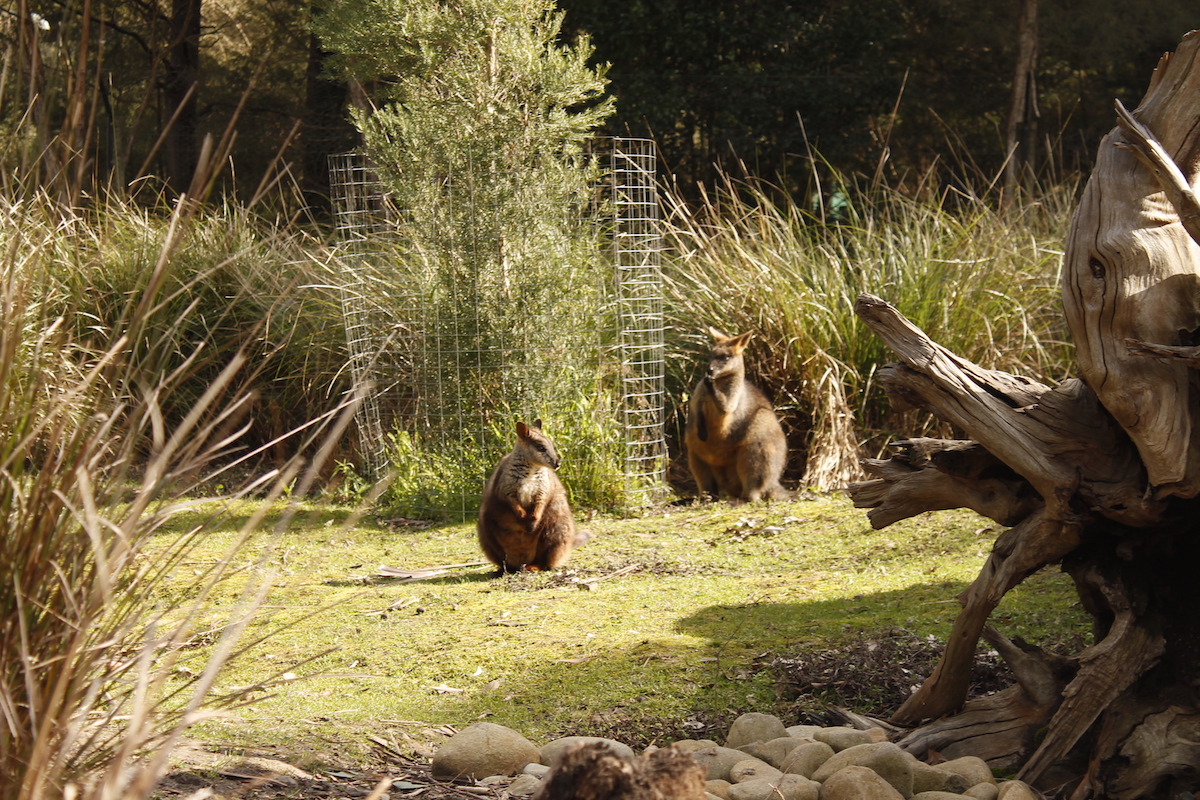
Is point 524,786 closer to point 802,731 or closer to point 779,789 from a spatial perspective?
point 779,789

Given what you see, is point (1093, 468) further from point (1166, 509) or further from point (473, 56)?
point (473, 56)

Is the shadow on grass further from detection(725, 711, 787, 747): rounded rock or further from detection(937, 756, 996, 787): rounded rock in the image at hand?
detection(937, 756, 996, 787): rounded rock

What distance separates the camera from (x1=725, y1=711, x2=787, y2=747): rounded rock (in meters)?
3.50

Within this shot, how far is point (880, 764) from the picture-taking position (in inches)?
120

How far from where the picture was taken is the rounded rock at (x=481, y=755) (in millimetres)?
3287

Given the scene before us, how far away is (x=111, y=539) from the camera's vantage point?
2158 mm

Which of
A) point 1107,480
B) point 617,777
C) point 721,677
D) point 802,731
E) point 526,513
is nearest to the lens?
point 617,777

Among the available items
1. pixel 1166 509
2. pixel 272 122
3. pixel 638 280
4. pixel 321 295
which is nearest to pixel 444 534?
pixel 638 280

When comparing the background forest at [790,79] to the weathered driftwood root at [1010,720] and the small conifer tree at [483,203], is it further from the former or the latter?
the weathered driftwood root at [1010,720]

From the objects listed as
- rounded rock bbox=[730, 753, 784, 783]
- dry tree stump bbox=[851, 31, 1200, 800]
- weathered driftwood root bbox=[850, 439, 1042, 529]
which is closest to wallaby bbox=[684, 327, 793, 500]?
weathered driftwood root bbox=[850, 439, 1042, 529]

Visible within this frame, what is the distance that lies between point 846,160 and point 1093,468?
51.6 feet

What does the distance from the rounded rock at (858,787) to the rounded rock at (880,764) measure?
0.28 ft

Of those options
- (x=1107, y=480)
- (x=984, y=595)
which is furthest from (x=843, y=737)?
(x=1107, y=480)

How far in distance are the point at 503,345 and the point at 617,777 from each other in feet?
18.8
